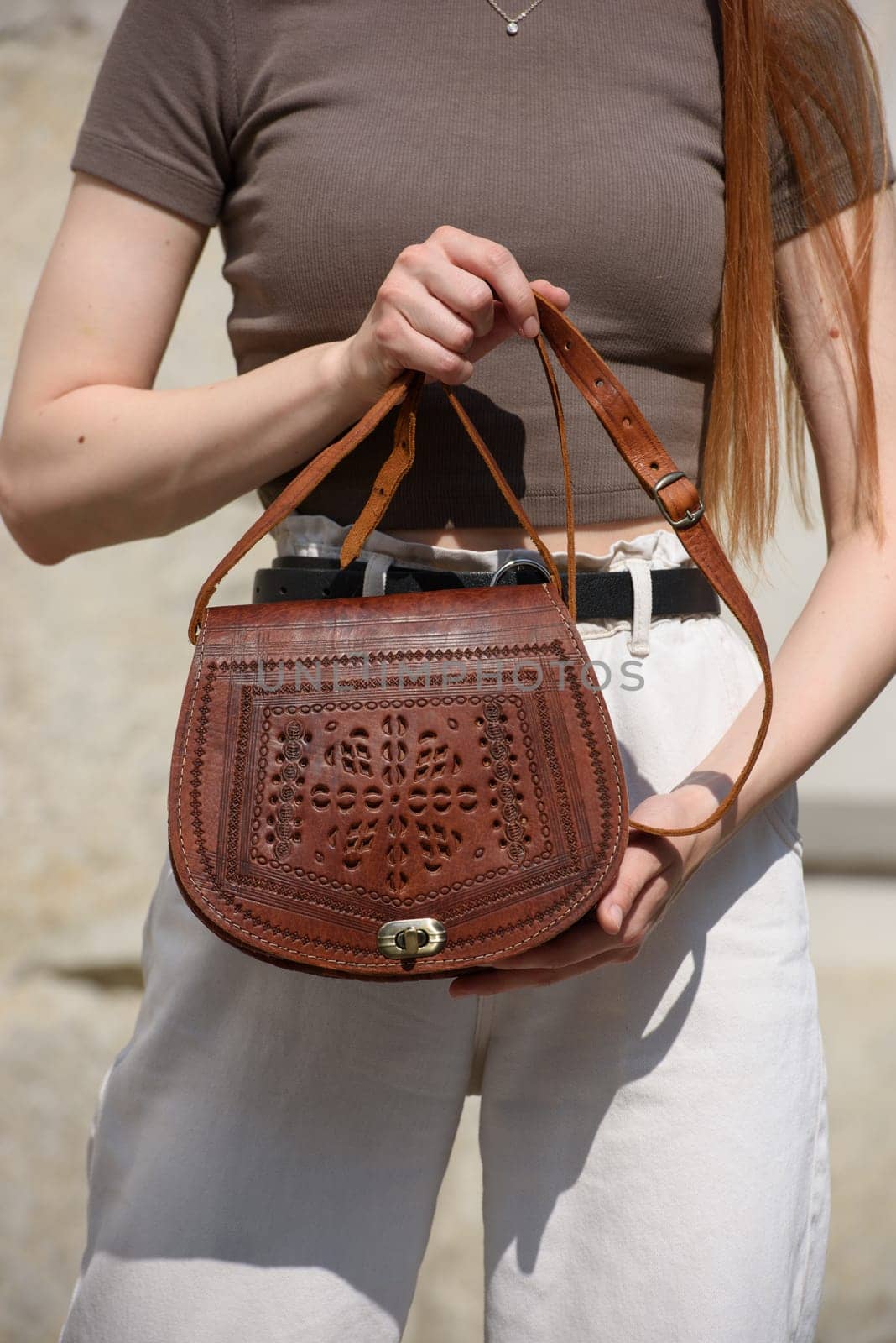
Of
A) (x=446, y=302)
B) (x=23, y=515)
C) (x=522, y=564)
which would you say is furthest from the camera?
(x=23, y=515)

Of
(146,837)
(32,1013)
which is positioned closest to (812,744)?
(146,837)

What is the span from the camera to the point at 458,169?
871 millimetres

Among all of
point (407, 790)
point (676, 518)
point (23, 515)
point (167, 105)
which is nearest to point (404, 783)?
point (407, 790)

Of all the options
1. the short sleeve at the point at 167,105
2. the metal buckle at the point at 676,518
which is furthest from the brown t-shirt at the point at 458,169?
the metal buckle at the point at 676,518

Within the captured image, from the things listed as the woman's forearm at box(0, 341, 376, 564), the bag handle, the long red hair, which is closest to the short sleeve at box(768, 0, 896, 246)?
the long red hair

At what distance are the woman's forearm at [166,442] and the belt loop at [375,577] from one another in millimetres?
105

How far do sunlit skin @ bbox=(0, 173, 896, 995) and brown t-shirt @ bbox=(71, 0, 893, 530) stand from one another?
4 centimetres

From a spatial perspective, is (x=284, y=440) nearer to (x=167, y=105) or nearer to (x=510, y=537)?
(x=510, y=537)

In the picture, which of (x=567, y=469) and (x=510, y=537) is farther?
(x=510, y=537)

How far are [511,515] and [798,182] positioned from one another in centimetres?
38

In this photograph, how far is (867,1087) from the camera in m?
1.95

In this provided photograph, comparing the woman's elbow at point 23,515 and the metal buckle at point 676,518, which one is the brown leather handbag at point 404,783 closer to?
the metal buckle at point 676,518

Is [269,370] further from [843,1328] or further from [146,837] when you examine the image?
[843,1328]

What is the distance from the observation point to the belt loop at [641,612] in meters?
0.86
